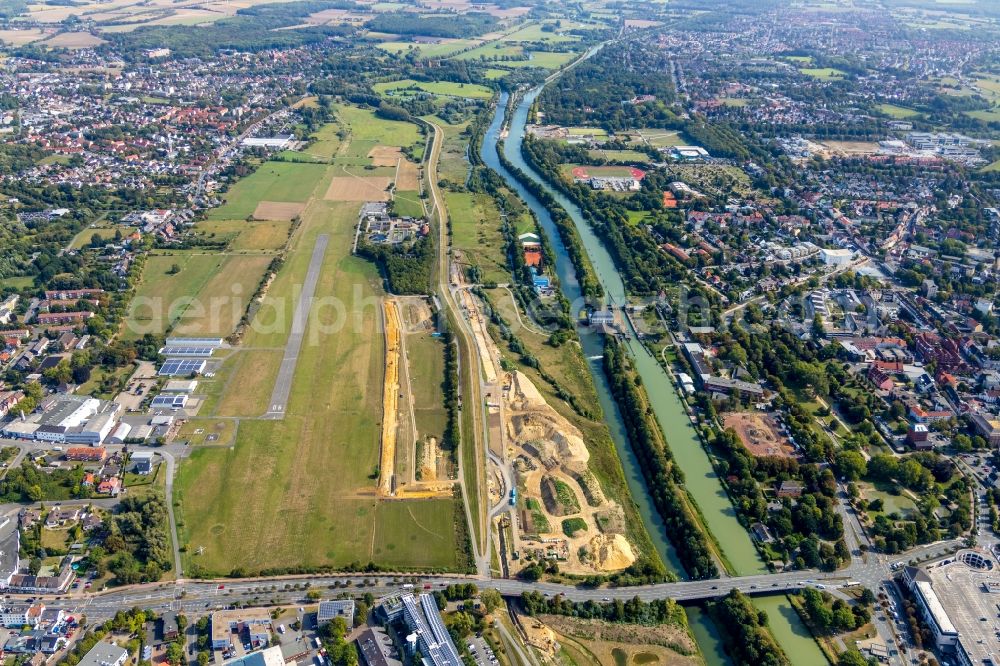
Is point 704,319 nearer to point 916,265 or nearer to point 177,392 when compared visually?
point 916,265

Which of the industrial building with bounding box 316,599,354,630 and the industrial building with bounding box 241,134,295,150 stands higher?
the industrial building with bounding box 241,134,295,150

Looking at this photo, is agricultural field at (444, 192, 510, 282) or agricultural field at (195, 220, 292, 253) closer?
agricultural field at (444, 192, 510, 282)

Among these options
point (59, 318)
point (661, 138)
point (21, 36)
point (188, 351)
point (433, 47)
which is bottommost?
point (188, 351)

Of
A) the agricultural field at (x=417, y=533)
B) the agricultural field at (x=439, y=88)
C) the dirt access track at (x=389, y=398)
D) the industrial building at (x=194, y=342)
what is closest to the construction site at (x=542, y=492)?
the agricultural field at (x=417, y=533)

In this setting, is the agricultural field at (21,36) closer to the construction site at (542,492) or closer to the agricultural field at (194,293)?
the agricultural field at (194,293)

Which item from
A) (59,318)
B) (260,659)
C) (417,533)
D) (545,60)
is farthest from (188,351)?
(545,60)

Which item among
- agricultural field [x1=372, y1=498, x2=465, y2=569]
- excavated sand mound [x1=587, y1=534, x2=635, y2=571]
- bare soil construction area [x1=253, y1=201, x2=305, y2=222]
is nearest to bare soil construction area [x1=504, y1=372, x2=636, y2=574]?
excavated sand mound [x1=587, y1=534, x2=635, y2=571]

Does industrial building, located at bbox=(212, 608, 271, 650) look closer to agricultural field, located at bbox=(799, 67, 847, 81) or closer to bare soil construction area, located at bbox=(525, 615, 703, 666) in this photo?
bare soil construction area, located at bbox=(525, 615, 703, 666)

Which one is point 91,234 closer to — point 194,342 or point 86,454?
point 194,342
